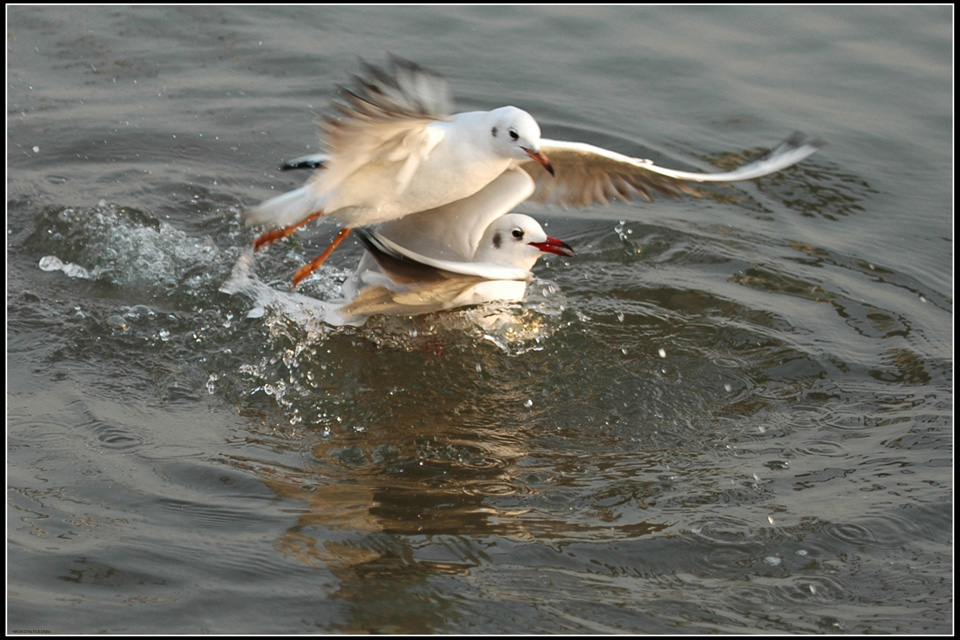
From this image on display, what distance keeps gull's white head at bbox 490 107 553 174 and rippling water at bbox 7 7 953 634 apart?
1.04m

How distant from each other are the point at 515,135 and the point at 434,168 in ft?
1.14

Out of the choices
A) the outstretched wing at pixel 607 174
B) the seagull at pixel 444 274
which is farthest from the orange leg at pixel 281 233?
the outstretched wing at pixel 607 174

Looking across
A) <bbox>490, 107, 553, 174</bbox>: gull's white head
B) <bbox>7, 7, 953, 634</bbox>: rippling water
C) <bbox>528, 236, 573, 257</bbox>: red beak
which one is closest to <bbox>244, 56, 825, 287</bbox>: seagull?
<bbox>490, 107, 553, 174</bbox>: gull's white head

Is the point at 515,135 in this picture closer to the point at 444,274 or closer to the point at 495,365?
the point at 444,274

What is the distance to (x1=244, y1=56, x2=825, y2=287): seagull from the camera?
12.9ft

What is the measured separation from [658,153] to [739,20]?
242 cm

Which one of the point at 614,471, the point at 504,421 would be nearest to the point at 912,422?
the point at 614,471

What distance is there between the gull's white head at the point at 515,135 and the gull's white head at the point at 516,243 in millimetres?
828

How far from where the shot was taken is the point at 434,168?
448 centimetres

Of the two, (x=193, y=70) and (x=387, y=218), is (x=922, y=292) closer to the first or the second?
(x=387, y=218)

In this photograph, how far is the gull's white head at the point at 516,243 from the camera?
17.6ft

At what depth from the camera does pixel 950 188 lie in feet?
23.0

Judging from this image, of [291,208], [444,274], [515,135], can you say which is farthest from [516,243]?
[291,208]

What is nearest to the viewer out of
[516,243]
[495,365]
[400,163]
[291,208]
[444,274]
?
[400,163]
